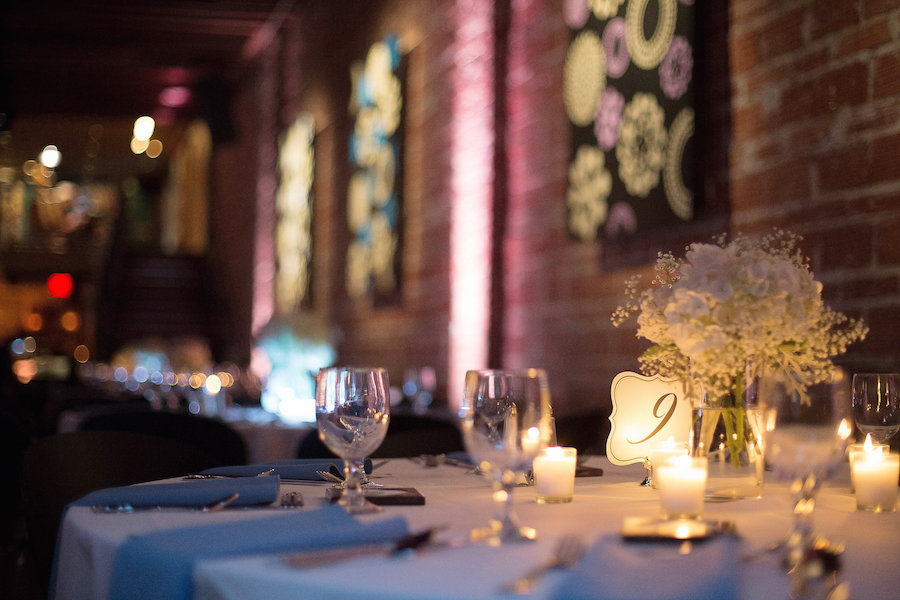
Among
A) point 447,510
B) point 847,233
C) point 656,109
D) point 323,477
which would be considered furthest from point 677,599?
point 656,109

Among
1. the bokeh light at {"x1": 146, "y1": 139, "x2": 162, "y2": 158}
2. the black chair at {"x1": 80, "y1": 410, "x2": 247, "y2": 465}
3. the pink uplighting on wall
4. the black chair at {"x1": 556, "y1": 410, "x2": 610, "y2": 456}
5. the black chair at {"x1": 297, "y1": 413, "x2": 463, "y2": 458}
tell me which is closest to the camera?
the black chair at {"x1": 297, "y1": 413, "x2": 463, "y2": 458}

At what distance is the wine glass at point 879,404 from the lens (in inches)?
66.2

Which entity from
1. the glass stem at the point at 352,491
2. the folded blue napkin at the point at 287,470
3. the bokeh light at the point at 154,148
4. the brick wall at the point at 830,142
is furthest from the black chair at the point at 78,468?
the bokeh light at the point at 154,148

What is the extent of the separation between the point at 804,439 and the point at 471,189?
374 cm

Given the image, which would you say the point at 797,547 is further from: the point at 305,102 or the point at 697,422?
the point at 305,102

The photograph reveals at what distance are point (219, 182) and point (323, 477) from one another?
10419 millimetres

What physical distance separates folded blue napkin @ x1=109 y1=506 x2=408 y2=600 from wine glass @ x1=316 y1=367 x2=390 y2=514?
0.20 metres

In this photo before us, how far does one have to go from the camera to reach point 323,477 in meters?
1.67

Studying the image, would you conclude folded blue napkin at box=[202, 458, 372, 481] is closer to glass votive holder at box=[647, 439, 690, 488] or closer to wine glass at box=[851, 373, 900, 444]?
glass votive holder at box=[647, 439, 690, 488]

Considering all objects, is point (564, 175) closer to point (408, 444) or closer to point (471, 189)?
point (471, 189)

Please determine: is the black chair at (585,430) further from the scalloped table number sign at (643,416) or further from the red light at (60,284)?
the red light at (60,284)

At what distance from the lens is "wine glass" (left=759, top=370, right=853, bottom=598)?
1.10 metres

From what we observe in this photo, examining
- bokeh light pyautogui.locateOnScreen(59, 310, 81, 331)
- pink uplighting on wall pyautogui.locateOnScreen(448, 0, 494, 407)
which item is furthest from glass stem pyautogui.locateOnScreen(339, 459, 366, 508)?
bokeh light pyautogui.locateOnScreen(59, 310, 81, 331)

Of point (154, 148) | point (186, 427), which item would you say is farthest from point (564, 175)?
point (154, 148)
